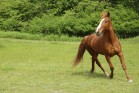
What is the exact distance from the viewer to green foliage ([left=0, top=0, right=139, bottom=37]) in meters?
25.6

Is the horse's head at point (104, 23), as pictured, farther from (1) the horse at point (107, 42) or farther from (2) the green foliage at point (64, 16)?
(2) the green foliage at point (64, 16)

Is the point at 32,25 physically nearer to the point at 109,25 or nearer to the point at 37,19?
the point at 37,19

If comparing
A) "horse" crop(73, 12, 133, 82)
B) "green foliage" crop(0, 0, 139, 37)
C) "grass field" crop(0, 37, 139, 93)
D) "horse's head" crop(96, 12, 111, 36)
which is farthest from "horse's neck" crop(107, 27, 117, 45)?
"green foliage" crop(0, 0, 139, 37)

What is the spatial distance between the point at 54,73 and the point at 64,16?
14.9 meters

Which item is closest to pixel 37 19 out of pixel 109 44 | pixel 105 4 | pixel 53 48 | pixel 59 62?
pixel 105 4

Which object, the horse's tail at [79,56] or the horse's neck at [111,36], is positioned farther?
the horse's tail at [79,56]

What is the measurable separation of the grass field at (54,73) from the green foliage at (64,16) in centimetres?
624

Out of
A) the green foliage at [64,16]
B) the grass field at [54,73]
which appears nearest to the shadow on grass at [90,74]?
the grass field at [54,73]

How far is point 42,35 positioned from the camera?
81.6 feet

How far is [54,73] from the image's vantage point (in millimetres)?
11875

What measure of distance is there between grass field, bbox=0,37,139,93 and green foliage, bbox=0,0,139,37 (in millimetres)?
6241

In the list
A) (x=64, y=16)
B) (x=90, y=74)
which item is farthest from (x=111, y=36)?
(x=64, y=16)

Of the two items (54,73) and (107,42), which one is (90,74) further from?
(107,42)

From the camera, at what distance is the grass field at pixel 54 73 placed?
927 cm
